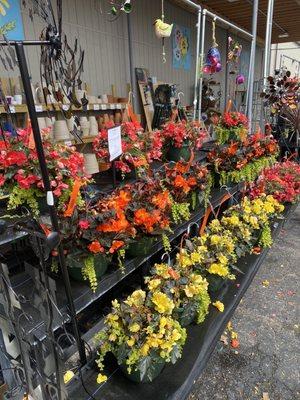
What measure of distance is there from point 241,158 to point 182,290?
1.58 meters

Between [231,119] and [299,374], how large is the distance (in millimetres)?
2245

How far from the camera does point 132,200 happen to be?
1.66 meters

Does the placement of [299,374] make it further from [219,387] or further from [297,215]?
[297,215]

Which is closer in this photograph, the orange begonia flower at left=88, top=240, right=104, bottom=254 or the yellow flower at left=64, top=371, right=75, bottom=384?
the orange begonia flower at left=88, top=240, right=104, bottom=254

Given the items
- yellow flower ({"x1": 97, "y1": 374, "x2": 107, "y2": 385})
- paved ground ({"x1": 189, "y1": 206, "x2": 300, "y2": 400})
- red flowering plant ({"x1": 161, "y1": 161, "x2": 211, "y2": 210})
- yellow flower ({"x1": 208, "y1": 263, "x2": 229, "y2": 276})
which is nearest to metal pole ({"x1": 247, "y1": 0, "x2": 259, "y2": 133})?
red flowering plant ({"x1": 161, "y1": 161, "x2": 211, "y2": 210})

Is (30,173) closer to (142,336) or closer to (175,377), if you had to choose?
(142,336)

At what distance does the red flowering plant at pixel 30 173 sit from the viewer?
1.38 meters

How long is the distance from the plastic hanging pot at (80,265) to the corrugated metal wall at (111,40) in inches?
111

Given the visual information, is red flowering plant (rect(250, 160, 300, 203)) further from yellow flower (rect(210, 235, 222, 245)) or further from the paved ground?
yellow flower (rect(210, 235, 222, 245))

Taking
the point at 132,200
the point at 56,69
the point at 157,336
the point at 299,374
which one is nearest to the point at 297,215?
the point at 299,374

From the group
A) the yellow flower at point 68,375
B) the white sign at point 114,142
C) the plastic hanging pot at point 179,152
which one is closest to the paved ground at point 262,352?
the yellow flower at point 68,375

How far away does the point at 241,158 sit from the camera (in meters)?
2.70

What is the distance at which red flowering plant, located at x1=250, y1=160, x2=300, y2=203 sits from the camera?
3.21 metres

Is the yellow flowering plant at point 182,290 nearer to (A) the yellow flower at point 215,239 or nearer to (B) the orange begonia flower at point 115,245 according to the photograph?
(B) the orange begonia flower at point 115,245
